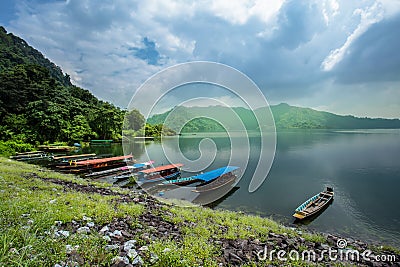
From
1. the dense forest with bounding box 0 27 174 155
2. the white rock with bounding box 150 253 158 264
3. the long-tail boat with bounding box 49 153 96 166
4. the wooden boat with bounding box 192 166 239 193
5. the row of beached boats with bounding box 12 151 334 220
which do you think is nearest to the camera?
Answer: the white rock with bounding box 150 253 158 264

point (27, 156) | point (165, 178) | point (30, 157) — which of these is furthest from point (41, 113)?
point (165, 178)

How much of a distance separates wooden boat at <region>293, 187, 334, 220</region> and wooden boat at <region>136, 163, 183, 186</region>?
38.3ft

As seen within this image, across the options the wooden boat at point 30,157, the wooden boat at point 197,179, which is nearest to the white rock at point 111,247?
the wooden boat at point 197,179

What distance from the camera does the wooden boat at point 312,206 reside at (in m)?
12.0

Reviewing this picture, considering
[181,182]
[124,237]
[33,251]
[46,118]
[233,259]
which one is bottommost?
[181,182]

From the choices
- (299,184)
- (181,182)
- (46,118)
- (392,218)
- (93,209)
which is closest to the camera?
(93,209)

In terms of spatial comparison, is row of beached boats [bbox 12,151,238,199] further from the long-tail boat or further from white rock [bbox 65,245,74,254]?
white rock [bbox 65,245,74,254]

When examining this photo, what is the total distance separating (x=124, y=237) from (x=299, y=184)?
20.3 m

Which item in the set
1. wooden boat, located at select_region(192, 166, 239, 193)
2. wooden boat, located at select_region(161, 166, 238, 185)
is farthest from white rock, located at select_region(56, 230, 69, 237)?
wooden boat, located at select_region(161, 166, 238, 185)

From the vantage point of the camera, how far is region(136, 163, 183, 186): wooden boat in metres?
18.2

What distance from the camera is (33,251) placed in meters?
3.05

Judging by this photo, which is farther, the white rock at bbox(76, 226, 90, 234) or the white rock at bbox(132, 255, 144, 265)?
the white rock at bbox(76, 226, 90, 234)

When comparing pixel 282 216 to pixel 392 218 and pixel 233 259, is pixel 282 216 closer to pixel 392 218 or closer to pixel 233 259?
pixel 392 218

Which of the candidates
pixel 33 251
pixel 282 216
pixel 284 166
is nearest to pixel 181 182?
pixel 282 216
